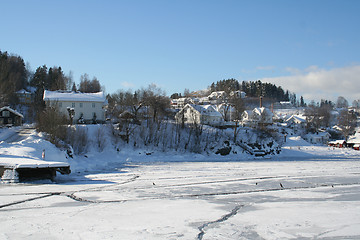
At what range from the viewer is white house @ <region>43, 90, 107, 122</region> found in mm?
57656

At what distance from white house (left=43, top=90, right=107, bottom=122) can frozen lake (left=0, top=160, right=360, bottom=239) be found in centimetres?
4409

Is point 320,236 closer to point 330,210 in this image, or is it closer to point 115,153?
point 330,210

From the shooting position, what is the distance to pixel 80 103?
192 feet

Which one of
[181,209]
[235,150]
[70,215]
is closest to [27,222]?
[70,215]

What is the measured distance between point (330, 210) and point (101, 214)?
7.33 metres

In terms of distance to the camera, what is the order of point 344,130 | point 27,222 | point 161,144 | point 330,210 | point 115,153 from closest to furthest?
point 27,222
point 330,210
point 115,153
point 161,144
point 344,130

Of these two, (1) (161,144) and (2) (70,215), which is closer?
(2) (70,215)

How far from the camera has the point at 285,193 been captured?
13672 mm

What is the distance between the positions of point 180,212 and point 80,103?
52.0 metres

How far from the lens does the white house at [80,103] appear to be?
57656mm

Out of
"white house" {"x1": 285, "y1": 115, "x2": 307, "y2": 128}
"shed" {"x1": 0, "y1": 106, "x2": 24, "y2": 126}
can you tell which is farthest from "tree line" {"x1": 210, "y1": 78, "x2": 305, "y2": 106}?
"shed" {"x1": 0, "y1": 106, "x2": 24, "y2": 126}

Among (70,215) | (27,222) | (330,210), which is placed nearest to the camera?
(27,222)

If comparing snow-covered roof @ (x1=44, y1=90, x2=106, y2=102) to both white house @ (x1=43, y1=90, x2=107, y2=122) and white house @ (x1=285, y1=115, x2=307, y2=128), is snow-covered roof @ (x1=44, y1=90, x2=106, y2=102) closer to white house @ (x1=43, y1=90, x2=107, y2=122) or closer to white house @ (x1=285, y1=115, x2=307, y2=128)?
white house @ (x1=43, y1=90, x2=107, y2=122)

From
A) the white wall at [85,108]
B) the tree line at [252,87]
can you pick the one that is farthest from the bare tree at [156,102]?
the tree line at [252,87]
